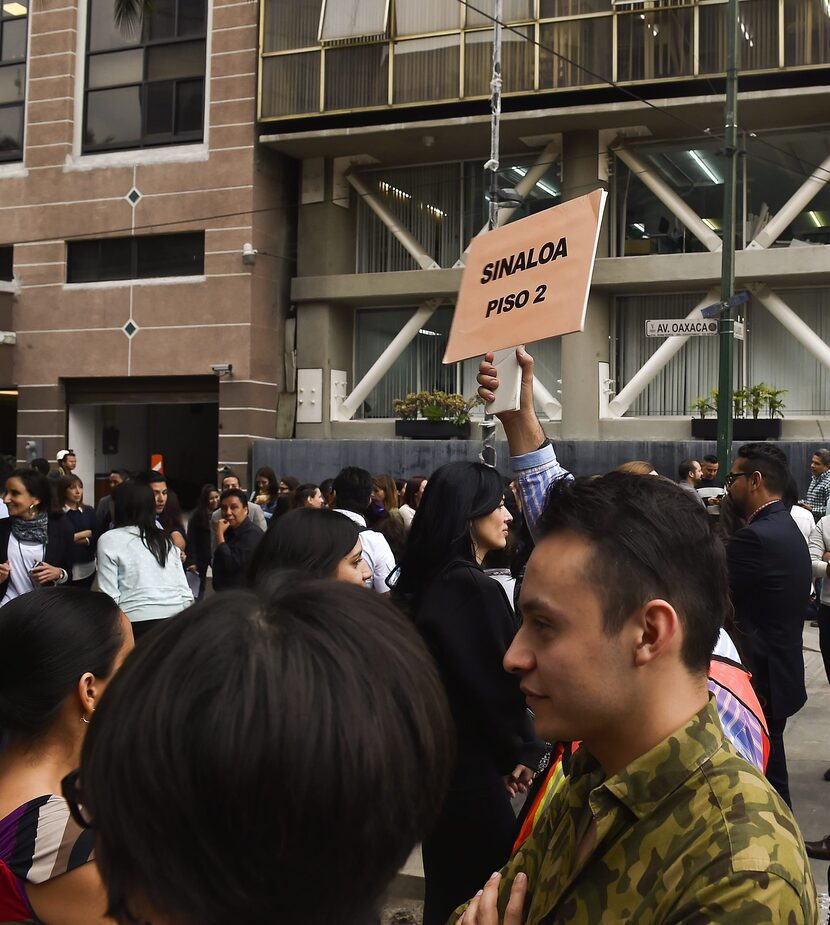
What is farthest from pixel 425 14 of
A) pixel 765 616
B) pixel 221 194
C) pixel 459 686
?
pixel 459 686

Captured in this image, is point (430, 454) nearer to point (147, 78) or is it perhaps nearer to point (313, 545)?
point (147, 78)

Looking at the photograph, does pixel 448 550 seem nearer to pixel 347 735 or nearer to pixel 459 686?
pixel 459 686

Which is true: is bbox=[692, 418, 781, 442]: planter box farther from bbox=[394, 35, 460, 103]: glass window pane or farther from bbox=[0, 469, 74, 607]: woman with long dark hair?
bbox=[0, 469, 74, 607]: woman with long dark hair

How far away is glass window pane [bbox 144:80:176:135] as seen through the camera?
70.2ft

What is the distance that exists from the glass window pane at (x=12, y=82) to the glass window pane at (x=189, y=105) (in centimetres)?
399

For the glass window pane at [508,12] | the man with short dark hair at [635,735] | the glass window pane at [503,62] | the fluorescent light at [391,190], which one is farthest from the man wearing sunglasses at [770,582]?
the fluorescent light at [391,190]

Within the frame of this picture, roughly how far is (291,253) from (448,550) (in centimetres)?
1871

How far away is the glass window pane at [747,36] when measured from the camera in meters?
17.6

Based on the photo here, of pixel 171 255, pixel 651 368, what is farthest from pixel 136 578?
pixel 171 255

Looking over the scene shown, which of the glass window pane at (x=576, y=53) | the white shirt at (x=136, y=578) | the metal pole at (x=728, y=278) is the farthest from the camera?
the glass window pane at (x=576, y=53)

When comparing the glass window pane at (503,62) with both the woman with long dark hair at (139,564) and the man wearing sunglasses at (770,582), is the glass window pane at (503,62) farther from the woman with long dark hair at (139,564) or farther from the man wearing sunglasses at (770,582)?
the man wearing sunglasses at (770,582)

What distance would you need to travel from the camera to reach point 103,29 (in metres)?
22.0

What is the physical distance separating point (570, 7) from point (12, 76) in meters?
12.5

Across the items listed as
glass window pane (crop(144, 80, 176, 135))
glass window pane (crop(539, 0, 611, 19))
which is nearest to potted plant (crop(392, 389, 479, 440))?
glass window pane (crop(539, 0, 611, 19))
